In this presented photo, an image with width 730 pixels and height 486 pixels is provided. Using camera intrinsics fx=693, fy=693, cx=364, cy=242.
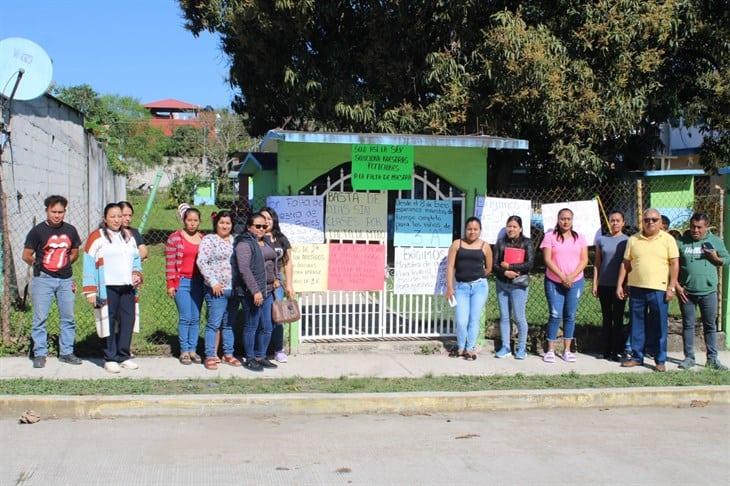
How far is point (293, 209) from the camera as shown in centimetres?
759

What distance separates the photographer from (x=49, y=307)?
6.77 m

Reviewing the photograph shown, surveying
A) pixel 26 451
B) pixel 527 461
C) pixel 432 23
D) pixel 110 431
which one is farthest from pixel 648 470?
pixel 432 23

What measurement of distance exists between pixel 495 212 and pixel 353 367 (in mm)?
2451

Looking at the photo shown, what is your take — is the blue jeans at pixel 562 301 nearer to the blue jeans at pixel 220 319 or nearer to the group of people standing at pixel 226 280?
the group of people standing at pixel 226 280

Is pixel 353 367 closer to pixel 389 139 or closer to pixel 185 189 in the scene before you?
pixel 389 139

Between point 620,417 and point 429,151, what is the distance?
3.51 m

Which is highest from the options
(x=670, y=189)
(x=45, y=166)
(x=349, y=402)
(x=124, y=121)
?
(x=124, y=121)

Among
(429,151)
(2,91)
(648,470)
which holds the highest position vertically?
(2,91)

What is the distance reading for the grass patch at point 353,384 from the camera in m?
6.00

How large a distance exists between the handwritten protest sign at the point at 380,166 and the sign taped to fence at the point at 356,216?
17 cm

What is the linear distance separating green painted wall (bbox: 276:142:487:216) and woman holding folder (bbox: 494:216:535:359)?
2.08 ft

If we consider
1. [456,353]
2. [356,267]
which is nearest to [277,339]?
[356,267]

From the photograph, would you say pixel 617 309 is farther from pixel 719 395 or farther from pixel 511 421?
pixel 511 421

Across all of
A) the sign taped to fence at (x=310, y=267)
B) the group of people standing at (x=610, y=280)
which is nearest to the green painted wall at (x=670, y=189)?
the group of people standing at (x=610, y=280)
